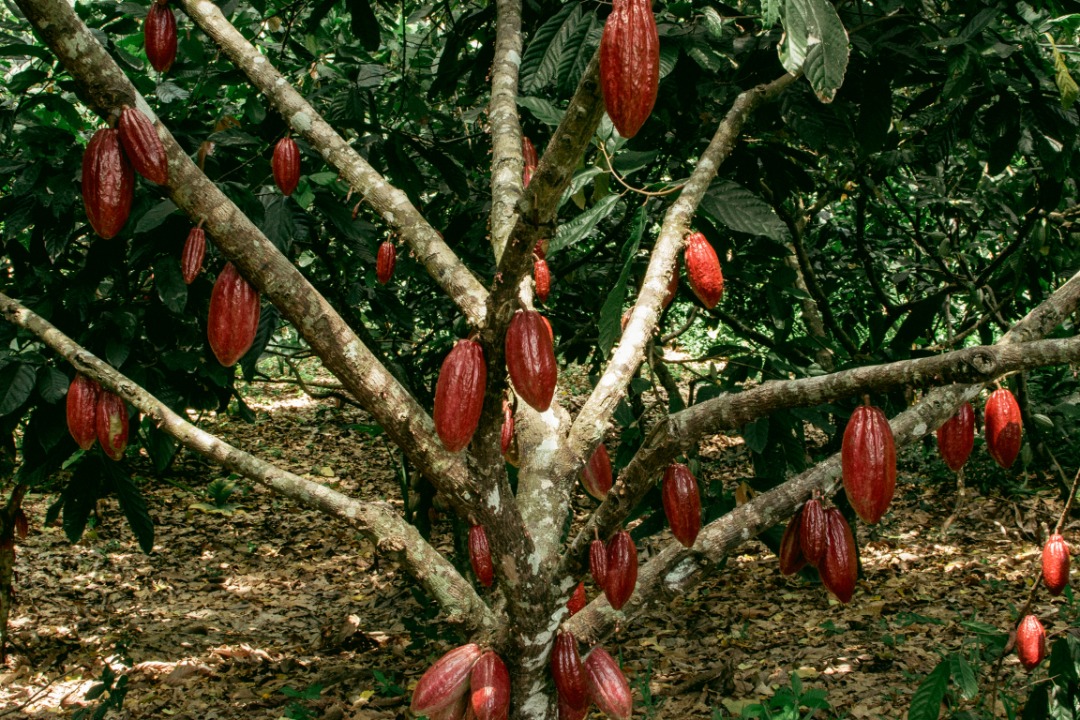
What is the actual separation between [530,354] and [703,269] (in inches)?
24.5

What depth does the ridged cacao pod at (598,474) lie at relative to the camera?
153 centimetres

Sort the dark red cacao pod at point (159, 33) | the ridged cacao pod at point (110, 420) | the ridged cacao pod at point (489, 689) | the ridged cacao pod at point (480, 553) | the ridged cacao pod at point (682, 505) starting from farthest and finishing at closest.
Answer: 1. the dark red cacao pod at point (159, 33)
2. the ridged cacao pod at point (110, 420)
3. the ridged cacao pod at point (480, 553)
4. the ridged cacao pod at point (682, 505)
5. the ridged cacao pod at point (489, 689)

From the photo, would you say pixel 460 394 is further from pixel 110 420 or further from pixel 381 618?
pixel 381 618

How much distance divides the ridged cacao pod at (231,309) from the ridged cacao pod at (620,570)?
599mm

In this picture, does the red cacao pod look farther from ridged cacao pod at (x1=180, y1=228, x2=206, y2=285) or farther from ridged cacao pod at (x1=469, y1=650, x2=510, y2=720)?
ridged cacao pod at (x1=469, y1=650, x2=510, y2=720)

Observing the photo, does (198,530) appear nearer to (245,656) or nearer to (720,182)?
(245,656)

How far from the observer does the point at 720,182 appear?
5.33ft

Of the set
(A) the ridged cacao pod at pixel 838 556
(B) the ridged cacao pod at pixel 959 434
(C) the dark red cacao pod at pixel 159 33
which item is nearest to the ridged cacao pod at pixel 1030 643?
(B) the ridged cacao pod at pixel 959 434

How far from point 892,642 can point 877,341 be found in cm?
136

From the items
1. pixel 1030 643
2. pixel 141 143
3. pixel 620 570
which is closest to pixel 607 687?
pixel 620 570

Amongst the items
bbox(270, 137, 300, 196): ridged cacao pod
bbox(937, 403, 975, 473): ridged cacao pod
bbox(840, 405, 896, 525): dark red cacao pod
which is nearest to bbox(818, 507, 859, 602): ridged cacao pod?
bbox(840, 405, 896, 525): dark red cacao pod

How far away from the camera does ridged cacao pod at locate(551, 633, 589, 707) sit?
1.24m

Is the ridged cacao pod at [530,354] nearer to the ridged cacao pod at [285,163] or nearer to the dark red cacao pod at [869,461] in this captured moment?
the dark red cacao pod at [869,461]

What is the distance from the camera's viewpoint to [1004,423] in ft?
4.64
